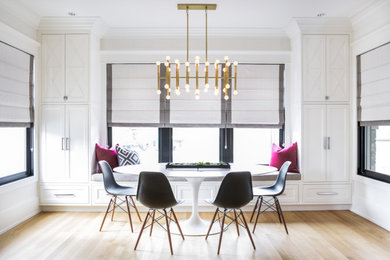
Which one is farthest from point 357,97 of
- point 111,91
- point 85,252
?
point 85,252

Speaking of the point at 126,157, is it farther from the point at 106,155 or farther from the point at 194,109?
the point at 194,109

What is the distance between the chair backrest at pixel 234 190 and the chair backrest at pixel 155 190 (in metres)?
0.47

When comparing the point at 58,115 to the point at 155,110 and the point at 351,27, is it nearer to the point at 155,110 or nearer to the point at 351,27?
the point at 155,110

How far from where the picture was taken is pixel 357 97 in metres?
4.10

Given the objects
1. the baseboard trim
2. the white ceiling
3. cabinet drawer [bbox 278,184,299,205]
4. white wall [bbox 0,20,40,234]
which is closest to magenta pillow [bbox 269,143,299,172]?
cabinet drawer [bbox 278,184,299,205]

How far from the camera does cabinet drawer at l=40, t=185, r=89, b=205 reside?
4133 millimetres

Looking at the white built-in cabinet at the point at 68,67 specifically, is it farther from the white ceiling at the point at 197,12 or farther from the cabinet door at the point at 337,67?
the cabinet door at the point at 337,67

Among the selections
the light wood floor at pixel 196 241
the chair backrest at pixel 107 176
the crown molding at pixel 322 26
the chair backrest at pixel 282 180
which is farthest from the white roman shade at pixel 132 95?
the crown molding at pixel 322 26

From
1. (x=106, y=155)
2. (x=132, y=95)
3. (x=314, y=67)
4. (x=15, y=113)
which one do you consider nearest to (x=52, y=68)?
(x=15, y=113)

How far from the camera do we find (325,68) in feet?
13.9

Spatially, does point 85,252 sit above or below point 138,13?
below

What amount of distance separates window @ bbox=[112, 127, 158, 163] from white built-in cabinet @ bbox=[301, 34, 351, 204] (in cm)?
221

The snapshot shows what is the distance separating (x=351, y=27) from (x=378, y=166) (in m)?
1.92

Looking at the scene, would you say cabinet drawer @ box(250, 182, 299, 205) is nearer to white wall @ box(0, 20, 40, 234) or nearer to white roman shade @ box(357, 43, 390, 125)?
white roman shade @ box(357, 43, 390, 125)
